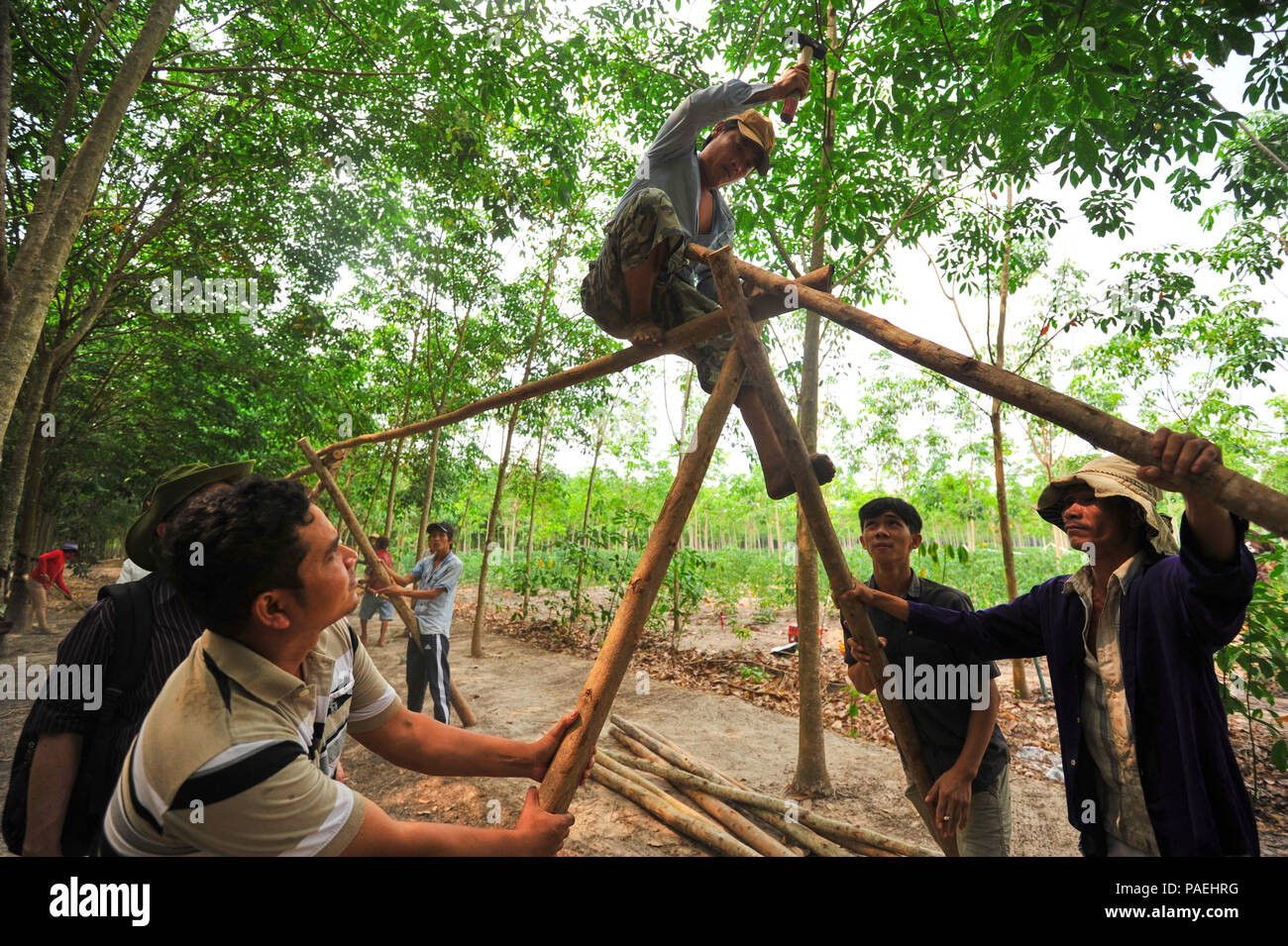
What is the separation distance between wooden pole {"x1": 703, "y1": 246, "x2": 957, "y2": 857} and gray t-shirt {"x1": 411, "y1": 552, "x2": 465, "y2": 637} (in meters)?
3.74

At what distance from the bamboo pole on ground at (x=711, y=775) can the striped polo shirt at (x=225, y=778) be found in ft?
8.61

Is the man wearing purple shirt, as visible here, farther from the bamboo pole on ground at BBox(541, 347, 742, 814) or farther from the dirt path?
the dirt path

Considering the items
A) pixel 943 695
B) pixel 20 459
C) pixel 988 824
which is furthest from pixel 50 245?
pixel 988 824

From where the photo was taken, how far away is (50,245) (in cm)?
366

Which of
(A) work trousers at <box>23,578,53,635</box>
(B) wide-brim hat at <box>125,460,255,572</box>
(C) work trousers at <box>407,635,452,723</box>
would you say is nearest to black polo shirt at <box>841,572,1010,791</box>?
(B) wide-brim hat at <box>125,460,255,572</box>

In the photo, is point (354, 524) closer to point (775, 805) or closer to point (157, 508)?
point (157, 508)

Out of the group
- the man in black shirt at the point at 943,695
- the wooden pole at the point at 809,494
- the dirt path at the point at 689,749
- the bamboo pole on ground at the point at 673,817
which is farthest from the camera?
the dirt path at the point at 689,749

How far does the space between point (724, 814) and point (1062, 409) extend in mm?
3036

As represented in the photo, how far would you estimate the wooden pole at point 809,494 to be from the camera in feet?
5.38

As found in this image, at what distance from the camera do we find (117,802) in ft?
3.35

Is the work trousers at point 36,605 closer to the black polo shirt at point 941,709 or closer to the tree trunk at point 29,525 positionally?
the tree trunk at point 29,525

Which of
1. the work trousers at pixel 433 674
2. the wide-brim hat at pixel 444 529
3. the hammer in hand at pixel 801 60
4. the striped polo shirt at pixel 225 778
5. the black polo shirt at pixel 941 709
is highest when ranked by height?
the hammer in hand at pixel 801 60

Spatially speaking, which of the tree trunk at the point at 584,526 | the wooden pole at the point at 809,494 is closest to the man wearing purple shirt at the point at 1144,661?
the wooden pole at the point at 809,494
